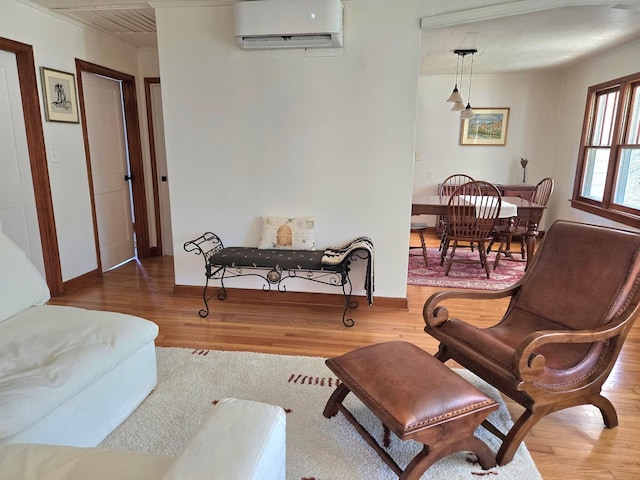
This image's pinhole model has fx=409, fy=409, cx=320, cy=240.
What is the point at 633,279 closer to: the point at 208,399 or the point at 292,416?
the point at 292,416

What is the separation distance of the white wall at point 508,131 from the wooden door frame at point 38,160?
4.84 metres

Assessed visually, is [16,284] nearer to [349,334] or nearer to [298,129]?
[349,334]

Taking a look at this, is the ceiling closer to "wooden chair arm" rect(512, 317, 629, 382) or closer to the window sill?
the window sill

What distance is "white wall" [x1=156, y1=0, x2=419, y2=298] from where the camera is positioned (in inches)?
121

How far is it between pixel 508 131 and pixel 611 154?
5.74 ft

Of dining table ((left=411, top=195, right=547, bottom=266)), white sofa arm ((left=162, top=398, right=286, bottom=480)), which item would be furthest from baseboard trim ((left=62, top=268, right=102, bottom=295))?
dining table ((left=411, top=195, right=547, bottom=266))

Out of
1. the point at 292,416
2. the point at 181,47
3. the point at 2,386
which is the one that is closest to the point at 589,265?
the point at 292,416

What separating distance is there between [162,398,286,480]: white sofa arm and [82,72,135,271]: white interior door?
369 centimetres

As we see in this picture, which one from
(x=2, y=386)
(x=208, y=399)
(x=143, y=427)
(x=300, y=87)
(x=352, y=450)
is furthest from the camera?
(x=300, y=87)

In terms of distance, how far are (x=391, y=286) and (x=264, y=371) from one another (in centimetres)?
140

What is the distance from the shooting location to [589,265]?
2.00 metres

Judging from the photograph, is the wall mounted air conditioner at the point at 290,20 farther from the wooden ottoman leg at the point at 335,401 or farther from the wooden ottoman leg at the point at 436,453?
the wooden ottoman leg at the point at 436,453

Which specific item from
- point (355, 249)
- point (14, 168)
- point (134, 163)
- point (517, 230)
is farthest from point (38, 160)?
point (517, 230)

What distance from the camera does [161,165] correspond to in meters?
4.81
